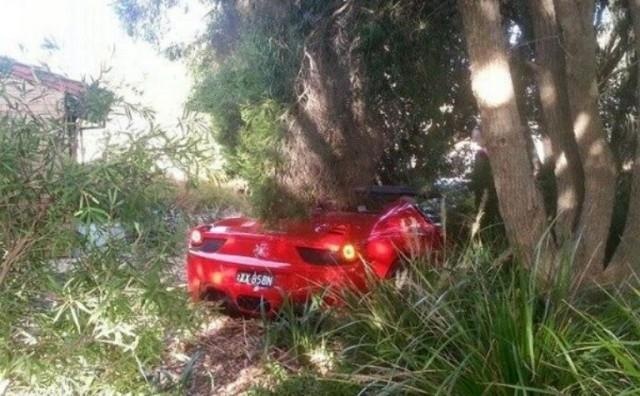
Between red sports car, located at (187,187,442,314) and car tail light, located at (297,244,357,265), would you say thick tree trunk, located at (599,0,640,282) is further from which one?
car tail light, located at (297,244,357,265)

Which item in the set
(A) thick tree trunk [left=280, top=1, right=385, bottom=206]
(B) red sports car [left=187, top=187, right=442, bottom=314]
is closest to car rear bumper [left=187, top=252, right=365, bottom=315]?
(B) red sports car [left=187, top=187, right=442, bottom=314]

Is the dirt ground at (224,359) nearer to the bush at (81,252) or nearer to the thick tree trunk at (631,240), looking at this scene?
the bush at (81,252)

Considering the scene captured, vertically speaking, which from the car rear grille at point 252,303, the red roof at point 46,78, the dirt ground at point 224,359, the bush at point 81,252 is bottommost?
the dirt ground at point 224,359

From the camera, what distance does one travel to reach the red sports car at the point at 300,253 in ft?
17.2

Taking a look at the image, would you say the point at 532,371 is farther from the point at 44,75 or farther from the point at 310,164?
the point at 310,164

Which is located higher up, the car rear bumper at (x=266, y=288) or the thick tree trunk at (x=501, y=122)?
the thick tree trunk at (x=501, y=122)

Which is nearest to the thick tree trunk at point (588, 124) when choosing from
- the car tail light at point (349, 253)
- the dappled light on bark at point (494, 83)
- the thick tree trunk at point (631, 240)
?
the thick tree trunk at point (631, 240)

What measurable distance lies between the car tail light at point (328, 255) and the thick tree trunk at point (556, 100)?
6.52ft

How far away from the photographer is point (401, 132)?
7.38 meters

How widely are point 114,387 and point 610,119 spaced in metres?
6.92

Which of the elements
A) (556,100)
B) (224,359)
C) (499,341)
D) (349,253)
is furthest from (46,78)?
(556,100)

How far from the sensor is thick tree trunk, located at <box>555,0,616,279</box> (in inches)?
204

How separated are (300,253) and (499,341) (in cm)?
257

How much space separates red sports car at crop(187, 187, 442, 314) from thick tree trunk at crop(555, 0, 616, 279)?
1274 millimetres
